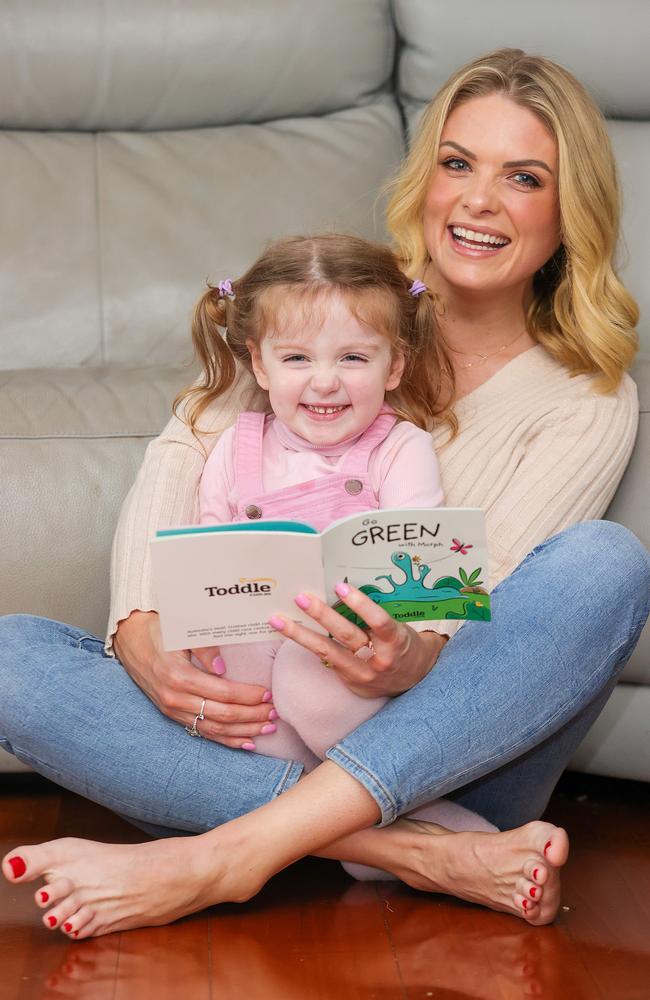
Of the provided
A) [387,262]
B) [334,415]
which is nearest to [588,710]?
[334,415]

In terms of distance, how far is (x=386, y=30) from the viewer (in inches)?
85.6

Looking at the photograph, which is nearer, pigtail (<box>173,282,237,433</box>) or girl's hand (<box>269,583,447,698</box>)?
girl's hand (<box>269,583,447,698</box>)

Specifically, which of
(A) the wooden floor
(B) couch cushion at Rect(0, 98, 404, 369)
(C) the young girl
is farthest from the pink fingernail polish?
(B) couch cushion at Rect(0, 98, 404, 369)

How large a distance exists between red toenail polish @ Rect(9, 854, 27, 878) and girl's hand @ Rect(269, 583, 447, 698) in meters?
0.32

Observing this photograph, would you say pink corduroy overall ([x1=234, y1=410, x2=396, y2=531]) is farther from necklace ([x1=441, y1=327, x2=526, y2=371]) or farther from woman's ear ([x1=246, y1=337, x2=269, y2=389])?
necklace ([x1=441, y1=327, x2=526, y2=371])

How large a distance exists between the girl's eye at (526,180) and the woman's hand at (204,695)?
0.70 m

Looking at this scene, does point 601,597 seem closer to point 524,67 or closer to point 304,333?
point 304,333

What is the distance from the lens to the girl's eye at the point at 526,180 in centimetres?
159

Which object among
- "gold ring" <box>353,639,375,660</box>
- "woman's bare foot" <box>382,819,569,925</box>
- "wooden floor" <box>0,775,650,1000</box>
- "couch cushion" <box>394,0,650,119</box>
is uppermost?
"couch cushion" <box>394,0,650,119</box>

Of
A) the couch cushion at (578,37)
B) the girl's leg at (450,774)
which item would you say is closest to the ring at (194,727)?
the girl's leg at (450,774)

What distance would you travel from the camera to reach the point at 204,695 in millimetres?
1302

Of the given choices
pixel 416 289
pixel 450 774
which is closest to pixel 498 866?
pixel 450 774

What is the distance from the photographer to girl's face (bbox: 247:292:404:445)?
1388 mm

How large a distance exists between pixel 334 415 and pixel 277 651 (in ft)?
0.87
